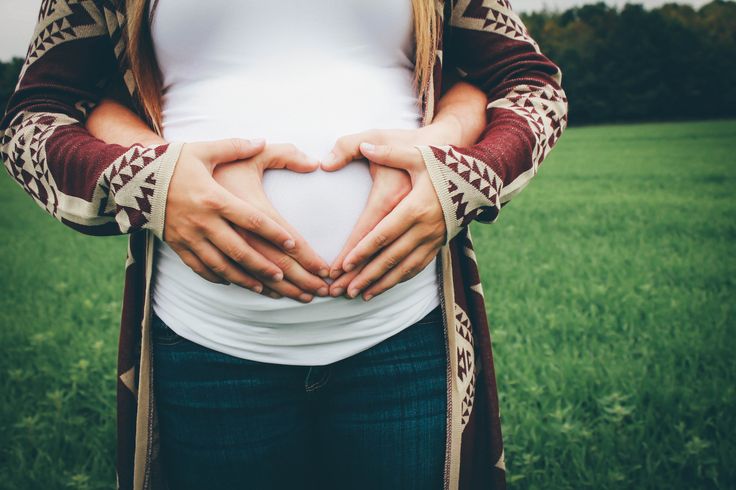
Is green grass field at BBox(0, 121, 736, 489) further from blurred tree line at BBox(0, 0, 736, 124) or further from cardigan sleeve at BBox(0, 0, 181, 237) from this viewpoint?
blurred tree line at BBox(0, 0, 736, 124)

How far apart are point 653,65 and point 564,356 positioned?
4816 centimetres

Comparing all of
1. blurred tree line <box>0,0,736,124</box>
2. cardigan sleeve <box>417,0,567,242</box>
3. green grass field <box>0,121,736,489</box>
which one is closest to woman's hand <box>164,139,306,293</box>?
cardigan sleeve <box>417,0,567,242</box>

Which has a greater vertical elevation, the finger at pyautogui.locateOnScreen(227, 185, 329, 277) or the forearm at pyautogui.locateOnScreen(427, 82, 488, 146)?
the forearm at pyautogui.locateOnScreen(427, 82, 488, 146)

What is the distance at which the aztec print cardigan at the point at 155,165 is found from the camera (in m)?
0.78

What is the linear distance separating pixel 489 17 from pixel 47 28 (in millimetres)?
793

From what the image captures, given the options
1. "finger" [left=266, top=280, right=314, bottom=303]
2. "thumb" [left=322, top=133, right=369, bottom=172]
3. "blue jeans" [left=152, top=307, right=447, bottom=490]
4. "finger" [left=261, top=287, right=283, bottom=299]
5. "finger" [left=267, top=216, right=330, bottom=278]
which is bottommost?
"blue jeans" [left=152, top=307, right=447, bottom=490]

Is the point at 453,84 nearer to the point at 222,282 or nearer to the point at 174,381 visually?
the point at 222,282

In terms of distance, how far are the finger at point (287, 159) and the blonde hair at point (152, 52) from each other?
28 centimetres

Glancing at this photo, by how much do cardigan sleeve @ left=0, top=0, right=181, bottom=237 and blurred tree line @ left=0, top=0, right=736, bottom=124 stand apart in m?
44.8

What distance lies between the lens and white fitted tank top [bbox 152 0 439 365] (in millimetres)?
823

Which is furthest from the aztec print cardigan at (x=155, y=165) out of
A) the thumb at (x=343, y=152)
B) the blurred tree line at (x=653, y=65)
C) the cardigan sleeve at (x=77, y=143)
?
the blurred tree line at (x=653, y=65)

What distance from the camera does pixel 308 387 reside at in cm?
86

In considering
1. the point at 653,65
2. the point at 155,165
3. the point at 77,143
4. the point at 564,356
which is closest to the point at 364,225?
the point at 155,165

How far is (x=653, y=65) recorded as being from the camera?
4216cm
